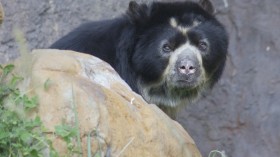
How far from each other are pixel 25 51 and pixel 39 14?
392cm

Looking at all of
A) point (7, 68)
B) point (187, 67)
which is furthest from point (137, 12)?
point (7, 68)

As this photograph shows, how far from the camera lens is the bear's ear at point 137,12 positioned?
7.19 metres

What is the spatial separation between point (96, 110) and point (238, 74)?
3814 mm

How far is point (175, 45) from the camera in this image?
7.27 meters

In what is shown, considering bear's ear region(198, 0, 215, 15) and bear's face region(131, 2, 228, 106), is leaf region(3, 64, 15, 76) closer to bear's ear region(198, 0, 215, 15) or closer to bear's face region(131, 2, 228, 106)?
bear's face region(131, 2, 228, 106)

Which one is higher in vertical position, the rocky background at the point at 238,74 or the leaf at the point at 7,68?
the leaf at the point at 7,68

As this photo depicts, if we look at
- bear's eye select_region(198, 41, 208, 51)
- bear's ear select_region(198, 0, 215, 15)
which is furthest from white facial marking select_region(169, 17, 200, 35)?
bear's ear select_region(198, 0, 215, 15)

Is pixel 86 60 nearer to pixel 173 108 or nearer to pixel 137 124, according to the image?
pixel 137 124

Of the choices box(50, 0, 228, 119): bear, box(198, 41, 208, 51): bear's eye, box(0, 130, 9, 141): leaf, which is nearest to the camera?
box(0, 130, 9, 141): leaf

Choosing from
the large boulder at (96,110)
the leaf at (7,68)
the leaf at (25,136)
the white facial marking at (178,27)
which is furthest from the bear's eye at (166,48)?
the leaf at (25,136)

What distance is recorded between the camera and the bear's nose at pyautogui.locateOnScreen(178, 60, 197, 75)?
7.05 m

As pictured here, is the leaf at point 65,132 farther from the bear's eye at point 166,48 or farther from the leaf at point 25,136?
the bear's eye at point 166,48

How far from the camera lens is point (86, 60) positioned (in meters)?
5.25

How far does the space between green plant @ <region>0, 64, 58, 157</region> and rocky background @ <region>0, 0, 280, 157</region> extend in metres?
3.04
